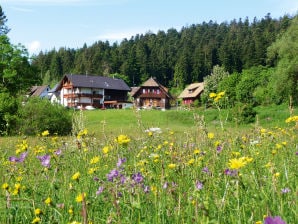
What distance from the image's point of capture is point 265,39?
79.1 metres

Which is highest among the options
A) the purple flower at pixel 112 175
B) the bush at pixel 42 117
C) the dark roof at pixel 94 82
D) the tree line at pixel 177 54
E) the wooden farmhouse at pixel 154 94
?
the tree line at pixel 177 54

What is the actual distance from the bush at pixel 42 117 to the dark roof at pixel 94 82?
144 feet

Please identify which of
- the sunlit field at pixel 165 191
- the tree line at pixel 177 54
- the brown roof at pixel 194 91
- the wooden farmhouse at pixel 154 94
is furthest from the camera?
the tree line at pixel 177 54

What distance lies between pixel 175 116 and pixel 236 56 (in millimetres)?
50619

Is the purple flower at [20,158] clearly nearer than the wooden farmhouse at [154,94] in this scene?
Yes

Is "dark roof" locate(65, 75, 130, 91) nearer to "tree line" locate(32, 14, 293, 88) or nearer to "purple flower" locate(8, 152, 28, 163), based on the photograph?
"tree line" locate(32, 14, 293, 88)

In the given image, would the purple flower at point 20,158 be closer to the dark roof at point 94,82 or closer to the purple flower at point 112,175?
the purple flower at point 112,175

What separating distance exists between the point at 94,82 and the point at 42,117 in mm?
47761

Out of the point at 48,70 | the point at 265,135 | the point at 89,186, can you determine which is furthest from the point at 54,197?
the point at 48,70

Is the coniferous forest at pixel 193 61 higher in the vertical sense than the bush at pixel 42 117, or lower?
higher

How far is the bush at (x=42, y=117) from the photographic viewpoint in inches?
798

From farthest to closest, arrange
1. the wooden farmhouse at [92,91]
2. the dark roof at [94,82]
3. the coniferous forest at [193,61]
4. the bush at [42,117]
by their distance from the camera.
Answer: the wooden farmhouse at [92,91] < the dark roof at [94,82] < the coniferous forest at [193,61] < the bush at [42,117]

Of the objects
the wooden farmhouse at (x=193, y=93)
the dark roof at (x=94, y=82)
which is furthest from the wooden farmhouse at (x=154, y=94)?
the dark roof at (x=94, y=82)

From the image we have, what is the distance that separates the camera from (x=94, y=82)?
68.1 metres
